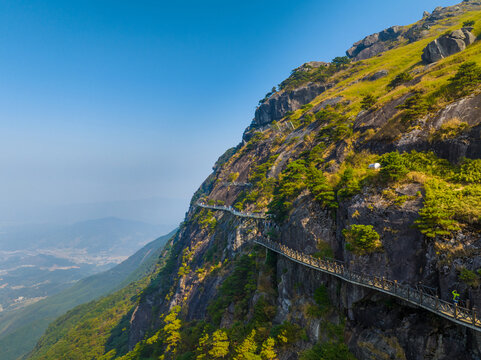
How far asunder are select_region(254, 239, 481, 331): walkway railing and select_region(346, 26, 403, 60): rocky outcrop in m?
152

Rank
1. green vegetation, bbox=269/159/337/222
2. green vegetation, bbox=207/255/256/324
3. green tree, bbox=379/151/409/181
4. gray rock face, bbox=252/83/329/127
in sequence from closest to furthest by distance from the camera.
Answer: green tree, bbox=379/151/409/181 < green vegetation, bbox=269/159/337/222 < green vegetation, bbox=207/255/256/324 < gray rock face, bbox=252/83/329/127

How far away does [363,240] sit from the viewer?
21.3m

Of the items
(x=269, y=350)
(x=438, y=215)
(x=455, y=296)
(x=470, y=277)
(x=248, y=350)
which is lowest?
(x=248, y=350)

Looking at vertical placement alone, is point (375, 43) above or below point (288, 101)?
above

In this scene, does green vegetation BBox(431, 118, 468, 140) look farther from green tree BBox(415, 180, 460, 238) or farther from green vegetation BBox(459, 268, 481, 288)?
green vegetation BBox(459, 268, 481, 288)

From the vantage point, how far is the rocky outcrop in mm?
135750

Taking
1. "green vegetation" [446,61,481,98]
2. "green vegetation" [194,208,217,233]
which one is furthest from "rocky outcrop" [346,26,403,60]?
"green vegetation" [194,208,217,233]

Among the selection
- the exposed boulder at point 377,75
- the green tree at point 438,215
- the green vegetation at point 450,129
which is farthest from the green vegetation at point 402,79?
the green tree at point 438,215

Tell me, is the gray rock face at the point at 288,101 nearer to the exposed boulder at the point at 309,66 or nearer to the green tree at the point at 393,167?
the exposed boulder at the point at 309,66

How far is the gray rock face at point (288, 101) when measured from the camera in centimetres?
10975

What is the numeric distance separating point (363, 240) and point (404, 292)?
191 inches

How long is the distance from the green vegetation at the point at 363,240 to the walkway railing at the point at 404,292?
7.02 ft

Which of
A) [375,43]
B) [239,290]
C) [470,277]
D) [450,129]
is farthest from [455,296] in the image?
[375,43]

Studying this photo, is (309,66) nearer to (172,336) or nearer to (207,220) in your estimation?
(207,220)
